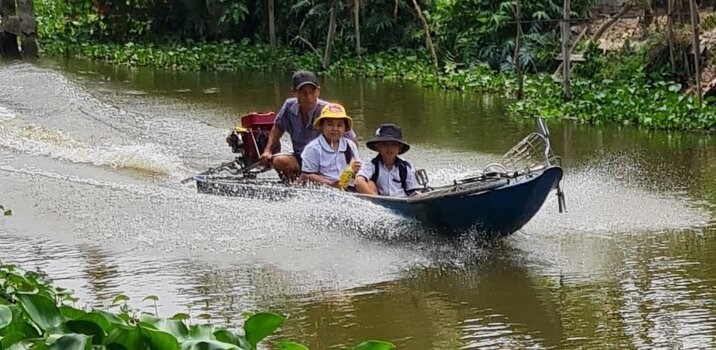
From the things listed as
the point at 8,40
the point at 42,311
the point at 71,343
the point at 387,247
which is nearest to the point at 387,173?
the point at 387,247

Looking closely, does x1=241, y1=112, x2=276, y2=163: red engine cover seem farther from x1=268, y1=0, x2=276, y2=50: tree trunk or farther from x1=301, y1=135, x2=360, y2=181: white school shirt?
x1=268, y1=0, x2=276, y2=50: tree trunk

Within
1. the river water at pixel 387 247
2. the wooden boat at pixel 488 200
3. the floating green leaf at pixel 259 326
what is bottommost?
the river water at pixel 387 247

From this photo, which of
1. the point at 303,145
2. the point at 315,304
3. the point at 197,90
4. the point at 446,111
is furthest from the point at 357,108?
the point at 315,304

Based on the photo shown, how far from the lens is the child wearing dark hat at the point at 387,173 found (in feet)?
31.6

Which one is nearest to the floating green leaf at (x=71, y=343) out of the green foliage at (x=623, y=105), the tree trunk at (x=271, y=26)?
the green foliage at (x=623, y=105)

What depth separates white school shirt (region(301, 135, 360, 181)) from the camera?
407 inches

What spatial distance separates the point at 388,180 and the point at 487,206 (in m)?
1.05

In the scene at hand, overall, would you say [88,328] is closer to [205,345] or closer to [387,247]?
[205,345]

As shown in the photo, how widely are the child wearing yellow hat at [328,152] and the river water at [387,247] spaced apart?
348 millimetres

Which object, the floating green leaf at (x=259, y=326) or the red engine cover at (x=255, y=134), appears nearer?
the floating green leaf at (x=259, y=326)

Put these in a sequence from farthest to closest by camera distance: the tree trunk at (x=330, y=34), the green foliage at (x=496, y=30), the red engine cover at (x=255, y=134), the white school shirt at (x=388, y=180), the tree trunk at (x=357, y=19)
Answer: the tree trunk at (x=357, y=19)
the tree trunk at (x=330, y=34)
the green foliage at (x=496, y=30)
the red engine cover at (x=255, y=134)
the white school shirt at (x=388, y=180)

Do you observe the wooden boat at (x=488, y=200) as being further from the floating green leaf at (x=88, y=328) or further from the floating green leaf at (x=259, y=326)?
the floating green leaf at (x=88, y=328)

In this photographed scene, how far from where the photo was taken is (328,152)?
1038 centimetres

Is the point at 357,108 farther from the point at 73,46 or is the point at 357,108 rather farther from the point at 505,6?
the point at 73,46
